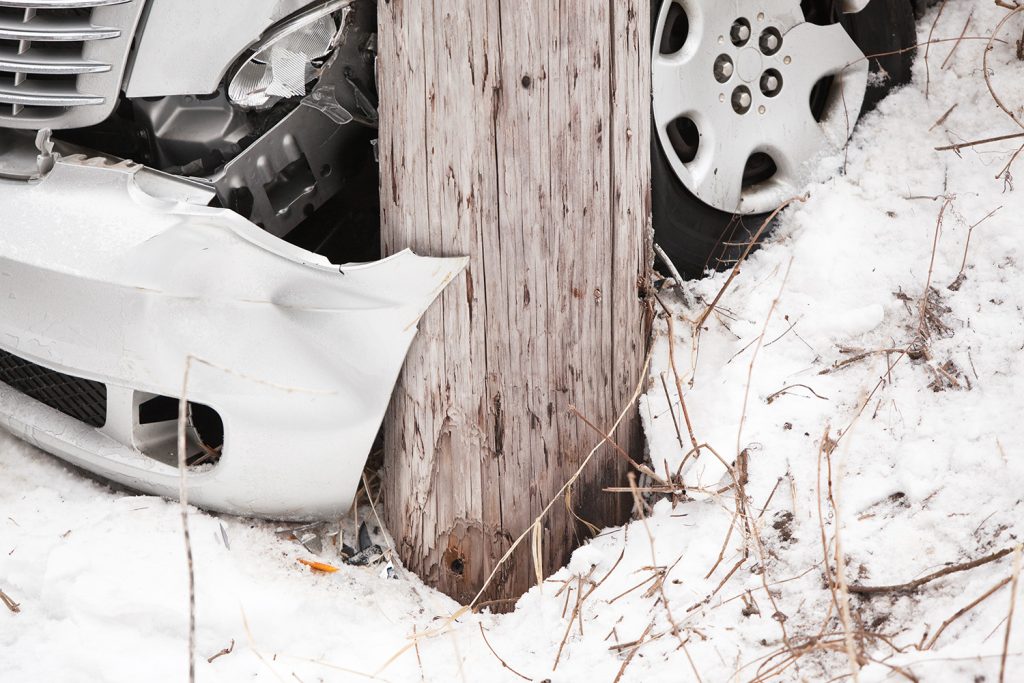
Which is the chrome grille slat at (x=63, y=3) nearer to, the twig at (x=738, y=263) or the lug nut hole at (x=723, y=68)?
the lug nut hole at (x=723, y=68)

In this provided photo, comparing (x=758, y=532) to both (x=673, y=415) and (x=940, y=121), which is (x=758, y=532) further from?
(x=940, y=121)

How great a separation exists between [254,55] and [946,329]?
1.73 metres

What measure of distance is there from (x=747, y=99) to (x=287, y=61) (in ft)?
3.89

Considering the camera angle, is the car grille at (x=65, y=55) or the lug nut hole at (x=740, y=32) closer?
the car grille at (x=65, y=55)

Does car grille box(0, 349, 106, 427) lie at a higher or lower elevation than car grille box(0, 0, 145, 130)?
lower

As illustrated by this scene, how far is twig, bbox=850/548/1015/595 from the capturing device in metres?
1.68

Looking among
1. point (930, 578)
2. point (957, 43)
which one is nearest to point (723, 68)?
point (957, 43)

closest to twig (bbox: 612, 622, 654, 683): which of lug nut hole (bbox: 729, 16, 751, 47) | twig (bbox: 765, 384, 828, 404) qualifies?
twig (bbox: 765, 384, 828, 404)

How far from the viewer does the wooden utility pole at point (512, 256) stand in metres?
1.94

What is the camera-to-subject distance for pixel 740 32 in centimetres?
234

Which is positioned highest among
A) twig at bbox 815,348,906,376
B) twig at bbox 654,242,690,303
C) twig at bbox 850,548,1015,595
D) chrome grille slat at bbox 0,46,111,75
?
chrome grille slat at bbox 0,46,111,75

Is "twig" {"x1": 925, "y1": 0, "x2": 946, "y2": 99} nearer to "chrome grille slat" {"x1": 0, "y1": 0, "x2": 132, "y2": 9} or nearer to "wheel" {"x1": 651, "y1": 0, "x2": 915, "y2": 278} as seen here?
"wheel" {"x1": 651, "y1": 0, "x2": 915, "y2": 278}

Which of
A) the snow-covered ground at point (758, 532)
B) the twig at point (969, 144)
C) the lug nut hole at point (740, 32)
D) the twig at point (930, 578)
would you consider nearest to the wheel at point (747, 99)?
the lug nut hole at point (740, 32)

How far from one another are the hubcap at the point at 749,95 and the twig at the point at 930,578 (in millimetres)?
1072
